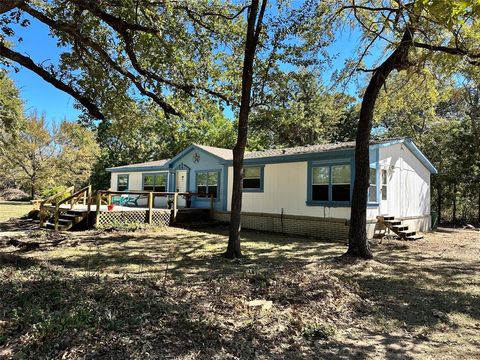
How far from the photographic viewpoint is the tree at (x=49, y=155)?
112ft

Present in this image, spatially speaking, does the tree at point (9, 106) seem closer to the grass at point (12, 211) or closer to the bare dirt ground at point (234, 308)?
the grass at point (12, 211)

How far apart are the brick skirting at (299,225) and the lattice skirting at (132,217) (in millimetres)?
2854

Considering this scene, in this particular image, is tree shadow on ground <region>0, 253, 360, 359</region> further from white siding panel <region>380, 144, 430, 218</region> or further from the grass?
the grass

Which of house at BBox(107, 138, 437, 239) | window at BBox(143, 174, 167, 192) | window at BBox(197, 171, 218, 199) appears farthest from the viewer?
window at BBox(143, 174, 167, 192)

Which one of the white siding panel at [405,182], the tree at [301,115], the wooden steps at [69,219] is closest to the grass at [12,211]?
the wooden steps at [69,219]

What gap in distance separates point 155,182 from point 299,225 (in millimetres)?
10295

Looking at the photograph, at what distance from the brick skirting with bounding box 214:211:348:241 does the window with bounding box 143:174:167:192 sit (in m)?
5.53

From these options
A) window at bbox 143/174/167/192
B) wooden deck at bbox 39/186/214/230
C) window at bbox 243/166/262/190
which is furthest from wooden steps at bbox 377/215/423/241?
window at bbox 143/174/167/192

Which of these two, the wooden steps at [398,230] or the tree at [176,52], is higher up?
the tree at [176,52]

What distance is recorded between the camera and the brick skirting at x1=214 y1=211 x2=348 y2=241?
12992 mm

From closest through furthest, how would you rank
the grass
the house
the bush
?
1. the bush
2. the house
3. the grass

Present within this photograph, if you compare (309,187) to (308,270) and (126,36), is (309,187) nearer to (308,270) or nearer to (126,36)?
(308,270)

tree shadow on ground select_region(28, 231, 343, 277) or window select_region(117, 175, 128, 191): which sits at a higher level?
window select_region(117, 175, 128, 191)

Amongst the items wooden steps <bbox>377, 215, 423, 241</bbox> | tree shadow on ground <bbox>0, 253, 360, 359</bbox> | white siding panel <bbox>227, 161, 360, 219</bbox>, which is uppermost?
white siding panel <bbox>227, 161, 360, 219</bbox>
